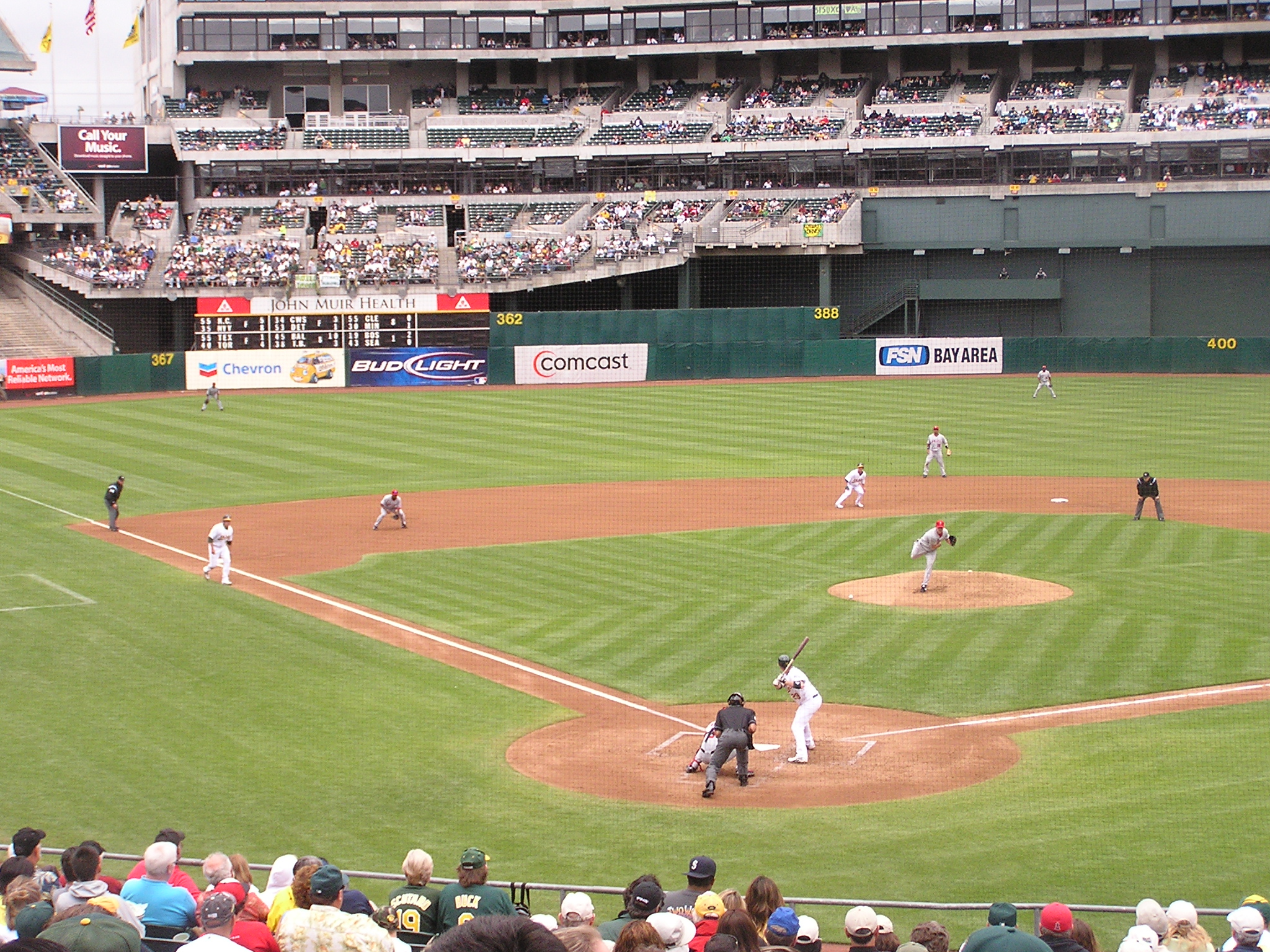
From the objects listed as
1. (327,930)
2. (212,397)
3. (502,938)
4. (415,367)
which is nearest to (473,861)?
(327,930)

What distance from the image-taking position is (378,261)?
6881cm

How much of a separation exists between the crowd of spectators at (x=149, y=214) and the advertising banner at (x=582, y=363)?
22.4m

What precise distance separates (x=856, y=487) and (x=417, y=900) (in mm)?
25515

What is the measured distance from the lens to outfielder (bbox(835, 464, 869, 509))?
108 ft

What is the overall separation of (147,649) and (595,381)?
43070 millimetres

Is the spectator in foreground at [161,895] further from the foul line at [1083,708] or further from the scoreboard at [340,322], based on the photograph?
the scoreboard at [340,322]

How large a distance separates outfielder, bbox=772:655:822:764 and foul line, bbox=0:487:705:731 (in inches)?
67.5

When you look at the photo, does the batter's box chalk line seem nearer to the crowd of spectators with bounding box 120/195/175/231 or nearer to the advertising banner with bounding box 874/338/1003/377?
the advertising banner with bounding box 874/338/1003/377

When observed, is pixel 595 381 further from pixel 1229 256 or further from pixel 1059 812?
pixel 1059 812

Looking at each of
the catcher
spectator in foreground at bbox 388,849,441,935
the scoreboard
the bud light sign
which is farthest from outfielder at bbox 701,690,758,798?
the scoreboard

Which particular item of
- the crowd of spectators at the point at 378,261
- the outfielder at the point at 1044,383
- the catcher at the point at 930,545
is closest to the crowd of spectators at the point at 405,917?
the catcher at the point at 930,545

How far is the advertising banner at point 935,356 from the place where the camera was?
64688 millimetres

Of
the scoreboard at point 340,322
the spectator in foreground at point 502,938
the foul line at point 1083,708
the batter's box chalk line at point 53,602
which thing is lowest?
the foul line at point 1083,708

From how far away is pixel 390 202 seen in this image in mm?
74875
